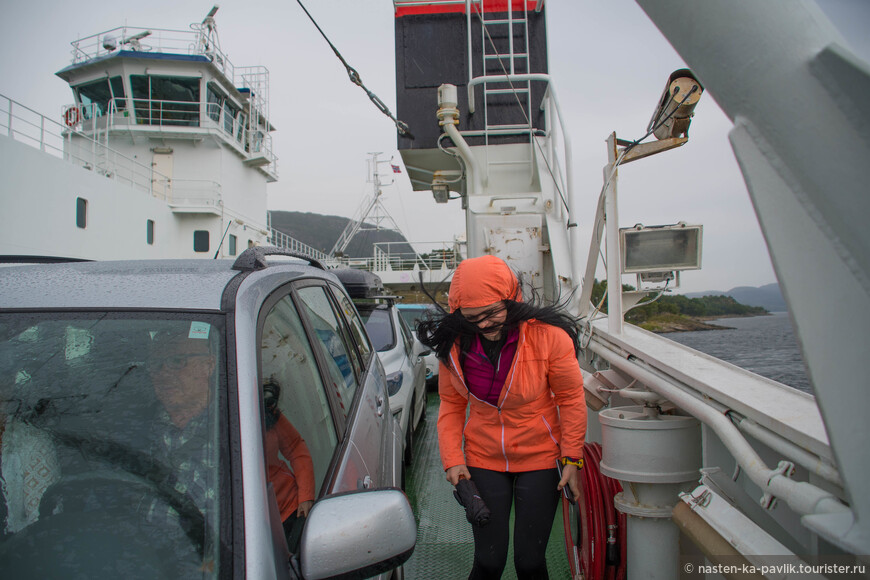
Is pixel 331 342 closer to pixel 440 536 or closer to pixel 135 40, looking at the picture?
pixel 440 536

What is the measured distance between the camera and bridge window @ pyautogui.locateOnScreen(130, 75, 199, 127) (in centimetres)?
1694

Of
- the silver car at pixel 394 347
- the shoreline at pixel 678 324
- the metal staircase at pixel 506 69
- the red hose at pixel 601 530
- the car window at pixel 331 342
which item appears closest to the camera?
the car window at pixel 331 342

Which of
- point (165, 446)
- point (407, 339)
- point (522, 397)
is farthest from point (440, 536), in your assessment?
point (165, 446)

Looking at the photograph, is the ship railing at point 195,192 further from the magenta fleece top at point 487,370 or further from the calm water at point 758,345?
the magenta fleece top at point 487,370

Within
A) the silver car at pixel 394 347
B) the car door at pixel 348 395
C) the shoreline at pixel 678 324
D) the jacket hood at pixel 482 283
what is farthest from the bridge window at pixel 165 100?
the jacket hood at pixel 482 283

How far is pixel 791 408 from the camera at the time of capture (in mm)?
1703

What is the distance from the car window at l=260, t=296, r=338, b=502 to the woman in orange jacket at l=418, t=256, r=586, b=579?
2.13 ft

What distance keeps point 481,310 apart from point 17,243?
1164 cm

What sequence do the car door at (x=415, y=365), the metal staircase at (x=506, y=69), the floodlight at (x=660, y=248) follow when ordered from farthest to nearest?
the metal staircase at (x=506, y=69)
the car door at (x=415, y=365)
the floodlight at (x=660, y=248)

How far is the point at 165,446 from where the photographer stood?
4.06 ft

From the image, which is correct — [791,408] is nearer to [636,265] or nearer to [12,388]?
[636,265]

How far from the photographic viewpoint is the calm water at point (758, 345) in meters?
2.37

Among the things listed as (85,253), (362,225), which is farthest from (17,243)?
(362,225)

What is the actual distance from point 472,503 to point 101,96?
65.3 ft
